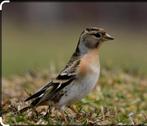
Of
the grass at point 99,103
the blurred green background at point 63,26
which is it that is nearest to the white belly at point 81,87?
the grass at point 99,103

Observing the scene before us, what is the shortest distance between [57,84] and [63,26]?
2494cm

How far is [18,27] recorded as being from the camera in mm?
32781

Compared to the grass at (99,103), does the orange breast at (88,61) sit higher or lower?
higher

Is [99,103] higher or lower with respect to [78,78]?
lower

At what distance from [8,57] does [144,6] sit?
13.0 m

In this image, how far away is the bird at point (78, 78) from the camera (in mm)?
9078

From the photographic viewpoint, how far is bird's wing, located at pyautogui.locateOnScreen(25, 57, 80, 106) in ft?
30.1

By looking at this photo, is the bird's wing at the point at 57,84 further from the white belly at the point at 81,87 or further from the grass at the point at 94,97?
the grass at the point at 94,97

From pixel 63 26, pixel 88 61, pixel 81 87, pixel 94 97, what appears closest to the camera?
pixel 81 87

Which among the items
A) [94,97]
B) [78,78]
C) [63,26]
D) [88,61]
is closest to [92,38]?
[88,61]

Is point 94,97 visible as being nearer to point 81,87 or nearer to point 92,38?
point 92,38

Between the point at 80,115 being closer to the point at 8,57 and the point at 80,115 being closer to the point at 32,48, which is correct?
the point at 8,57

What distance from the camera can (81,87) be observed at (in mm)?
9055

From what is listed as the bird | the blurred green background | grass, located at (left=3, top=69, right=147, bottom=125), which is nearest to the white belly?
the bird
